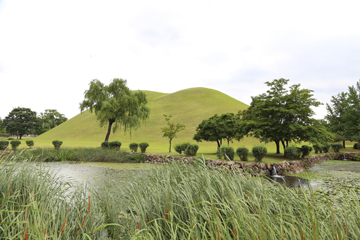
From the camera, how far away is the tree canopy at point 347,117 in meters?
24.9

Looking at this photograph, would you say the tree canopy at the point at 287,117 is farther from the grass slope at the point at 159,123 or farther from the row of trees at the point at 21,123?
the row of trees at the point at 21,123

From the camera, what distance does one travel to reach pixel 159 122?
50312 mm

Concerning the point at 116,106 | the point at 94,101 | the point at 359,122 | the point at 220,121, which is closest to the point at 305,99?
the point at 220,121

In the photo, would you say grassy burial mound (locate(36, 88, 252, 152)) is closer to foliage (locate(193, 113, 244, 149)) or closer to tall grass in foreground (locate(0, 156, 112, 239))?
foliage (locate(193, 113, 244, 149))

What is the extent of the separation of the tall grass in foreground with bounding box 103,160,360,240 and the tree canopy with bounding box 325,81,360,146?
28588 millimetres

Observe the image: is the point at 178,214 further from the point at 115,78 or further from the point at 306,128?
the point at 115,78

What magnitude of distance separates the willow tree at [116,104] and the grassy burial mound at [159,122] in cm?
1662

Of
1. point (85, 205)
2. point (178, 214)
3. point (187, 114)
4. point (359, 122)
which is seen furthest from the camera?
point (187, 114)

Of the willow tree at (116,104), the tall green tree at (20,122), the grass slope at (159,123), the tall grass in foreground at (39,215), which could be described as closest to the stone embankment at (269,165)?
the tall grass in foreground at (39,215)

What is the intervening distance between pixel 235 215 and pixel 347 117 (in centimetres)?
3252

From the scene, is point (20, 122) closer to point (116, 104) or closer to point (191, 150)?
point (116, 104)

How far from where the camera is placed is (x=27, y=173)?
3268 mm

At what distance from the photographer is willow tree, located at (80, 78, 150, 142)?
22250mm

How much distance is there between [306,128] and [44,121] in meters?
95.9
